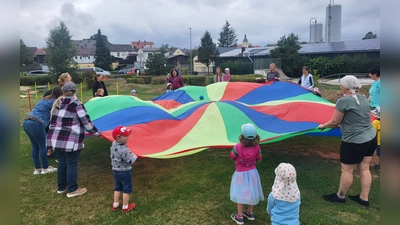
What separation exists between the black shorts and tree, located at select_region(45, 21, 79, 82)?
72.2 feet

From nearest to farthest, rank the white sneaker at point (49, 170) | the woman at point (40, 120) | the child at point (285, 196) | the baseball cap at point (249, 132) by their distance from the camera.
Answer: the child at point (285, 196) < the baseball cap at point (249, 132) < the woman at point (40, 120) < the white sneaker at point (49, 170)

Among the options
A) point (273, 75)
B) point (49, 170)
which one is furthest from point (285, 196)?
point (273, 75)

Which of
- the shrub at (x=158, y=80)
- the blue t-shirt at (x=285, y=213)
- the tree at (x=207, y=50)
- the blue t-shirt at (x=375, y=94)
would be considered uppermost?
the tree at (x=207, y=50)

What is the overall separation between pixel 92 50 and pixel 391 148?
6682cm

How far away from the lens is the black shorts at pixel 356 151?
3.04 metres

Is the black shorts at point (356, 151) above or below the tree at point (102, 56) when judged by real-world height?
below

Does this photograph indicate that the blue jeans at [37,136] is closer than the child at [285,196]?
No

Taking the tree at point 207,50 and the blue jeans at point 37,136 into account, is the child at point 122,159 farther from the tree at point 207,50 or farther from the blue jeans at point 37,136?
the tree at point 207,50

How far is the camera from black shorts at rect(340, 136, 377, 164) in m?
3.04

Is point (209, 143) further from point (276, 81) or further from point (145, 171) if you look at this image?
point (276, 81)

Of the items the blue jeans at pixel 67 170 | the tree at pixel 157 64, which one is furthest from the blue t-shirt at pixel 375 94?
the tree at pixel 157 64

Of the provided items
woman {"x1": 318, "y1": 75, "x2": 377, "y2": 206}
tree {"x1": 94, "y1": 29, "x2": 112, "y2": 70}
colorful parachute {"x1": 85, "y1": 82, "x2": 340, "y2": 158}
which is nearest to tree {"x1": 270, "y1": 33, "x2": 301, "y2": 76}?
colorful parachute {"x1": 85, "y1": 82, "x2": 340, "y2": 158}

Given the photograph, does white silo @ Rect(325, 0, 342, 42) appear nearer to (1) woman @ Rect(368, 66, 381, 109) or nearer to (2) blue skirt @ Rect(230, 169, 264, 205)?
(1) woman @ Rect(368, 66, 381, 109)

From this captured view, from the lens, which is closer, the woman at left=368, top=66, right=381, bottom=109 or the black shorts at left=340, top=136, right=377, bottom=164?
the black shorts at left=340, top=136, right=377, bottom=164
